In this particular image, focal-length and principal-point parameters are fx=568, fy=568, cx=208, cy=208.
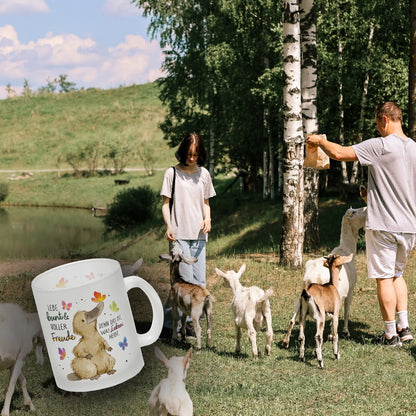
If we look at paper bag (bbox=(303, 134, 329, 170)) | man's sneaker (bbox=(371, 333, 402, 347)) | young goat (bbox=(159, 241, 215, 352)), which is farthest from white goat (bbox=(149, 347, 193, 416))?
man's sneaker (bbox=(371, 333, 402, 347))

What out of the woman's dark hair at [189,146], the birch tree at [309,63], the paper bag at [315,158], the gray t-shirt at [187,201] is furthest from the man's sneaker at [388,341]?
the birch tree at [309,63]

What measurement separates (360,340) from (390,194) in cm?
168

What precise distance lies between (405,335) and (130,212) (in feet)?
81.5

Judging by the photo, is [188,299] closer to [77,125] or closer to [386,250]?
[386,250]

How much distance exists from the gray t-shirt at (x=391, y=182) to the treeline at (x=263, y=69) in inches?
507

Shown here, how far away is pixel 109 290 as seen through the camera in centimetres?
178

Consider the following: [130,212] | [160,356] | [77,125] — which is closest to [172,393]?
[160,356]

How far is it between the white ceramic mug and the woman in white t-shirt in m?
3.84

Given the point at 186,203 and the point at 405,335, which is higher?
the point at 186,203

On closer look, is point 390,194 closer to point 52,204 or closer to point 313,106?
point 313,106

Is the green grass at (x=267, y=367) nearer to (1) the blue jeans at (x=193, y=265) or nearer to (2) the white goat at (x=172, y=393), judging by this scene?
(2) the white goat at (x=172, y=393)

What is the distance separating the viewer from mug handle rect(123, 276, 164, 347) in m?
1.92

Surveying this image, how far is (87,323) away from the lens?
5.80ft

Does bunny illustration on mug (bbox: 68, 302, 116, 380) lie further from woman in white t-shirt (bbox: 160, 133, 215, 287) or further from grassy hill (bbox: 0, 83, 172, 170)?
grassy hill (bbox: 0, 83, 172, 170)
